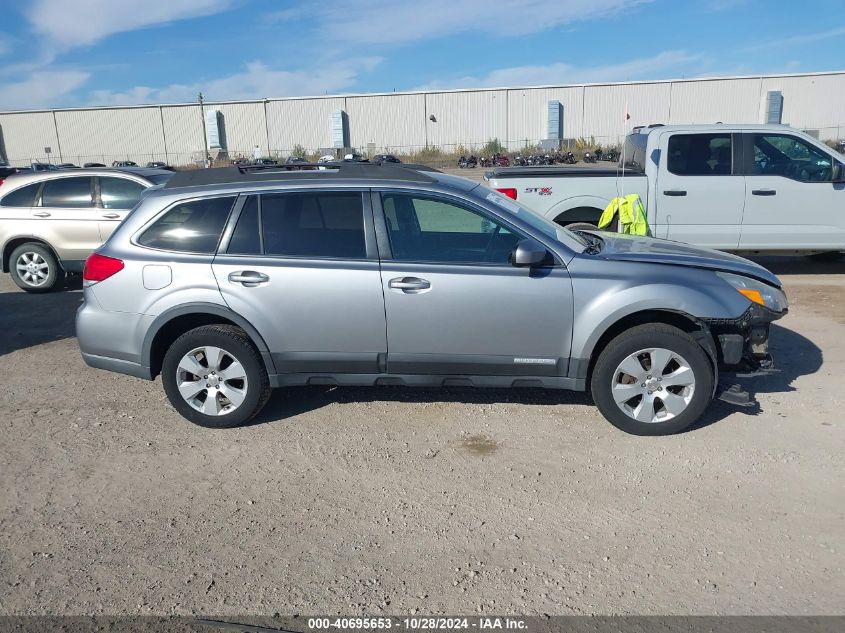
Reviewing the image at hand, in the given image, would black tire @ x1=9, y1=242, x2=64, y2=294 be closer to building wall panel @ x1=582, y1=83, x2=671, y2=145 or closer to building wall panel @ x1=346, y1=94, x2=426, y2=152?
building wall panel @ x1=582, y1=83, x2=671, y2=145

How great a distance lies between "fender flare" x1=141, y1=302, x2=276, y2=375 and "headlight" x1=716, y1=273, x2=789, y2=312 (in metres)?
3.10

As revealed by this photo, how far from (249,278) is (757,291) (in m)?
3.39

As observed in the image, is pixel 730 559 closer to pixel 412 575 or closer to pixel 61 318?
pixel 412 575

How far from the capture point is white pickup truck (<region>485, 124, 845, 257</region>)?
863 cm

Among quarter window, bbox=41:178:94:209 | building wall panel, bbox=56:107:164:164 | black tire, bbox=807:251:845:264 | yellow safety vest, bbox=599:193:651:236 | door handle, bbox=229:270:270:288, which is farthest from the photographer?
building wall panel, bbox=56:107:164:164

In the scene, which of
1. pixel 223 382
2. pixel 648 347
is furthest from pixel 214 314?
pixel 648 347

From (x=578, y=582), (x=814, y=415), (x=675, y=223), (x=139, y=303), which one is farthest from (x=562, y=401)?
(x=675, y=223)

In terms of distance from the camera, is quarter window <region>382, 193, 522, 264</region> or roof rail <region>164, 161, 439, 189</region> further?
roof rail <region>164, 161, 439, 189</region>

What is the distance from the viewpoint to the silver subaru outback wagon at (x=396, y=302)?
14.7 ft

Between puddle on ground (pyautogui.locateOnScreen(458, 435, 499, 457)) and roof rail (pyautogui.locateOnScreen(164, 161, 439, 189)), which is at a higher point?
roof rail (pyautogui.locateOnScreen(164, 161, 439, 189))

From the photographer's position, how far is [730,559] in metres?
3.29

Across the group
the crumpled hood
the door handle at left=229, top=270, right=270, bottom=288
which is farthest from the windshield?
the door handle at left=229, top=270, right=270, bottom=288

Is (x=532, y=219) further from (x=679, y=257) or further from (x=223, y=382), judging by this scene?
(x=223, y=382)

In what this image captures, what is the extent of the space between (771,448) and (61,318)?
291 inches
